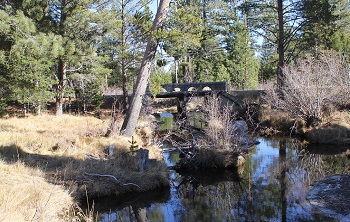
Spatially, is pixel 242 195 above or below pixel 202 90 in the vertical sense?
below

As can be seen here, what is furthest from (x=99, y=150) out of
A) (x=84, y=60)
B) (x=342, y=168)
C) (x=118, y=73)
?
(x=118, y=73)

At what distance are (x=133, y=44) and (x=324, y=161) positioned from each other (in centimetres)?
1276

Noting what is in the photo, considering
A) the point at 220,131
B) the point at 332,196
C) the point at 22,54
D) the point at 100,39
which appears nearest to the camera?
the point at 332,196

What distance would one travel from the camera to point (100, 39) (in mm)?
18078

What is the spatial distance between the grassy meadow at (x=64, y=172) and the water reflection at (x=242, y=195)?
0.55 meters

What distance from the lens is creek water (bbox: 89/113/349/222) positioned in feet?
23.2

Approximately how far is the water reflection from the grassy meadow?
1.81 feet

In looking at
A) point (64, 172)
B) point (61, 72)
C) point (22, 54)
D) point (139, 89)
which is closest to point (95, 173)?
point (64, 172)

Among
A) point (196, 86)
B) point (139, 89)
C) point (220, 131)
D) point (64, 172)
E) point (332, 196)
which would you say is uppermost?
point (196, 86)

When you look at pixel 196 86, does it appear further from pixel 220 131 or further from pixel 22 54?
pixel 22 54

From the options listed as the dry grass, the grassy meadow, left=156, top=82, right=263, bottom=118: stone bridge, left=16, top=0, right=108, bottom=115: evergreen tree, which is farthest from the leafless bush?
the dry grass

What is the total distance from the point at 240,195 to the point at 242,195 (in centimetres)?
5

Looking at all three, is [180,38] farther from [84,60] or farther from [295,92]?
[84,60]

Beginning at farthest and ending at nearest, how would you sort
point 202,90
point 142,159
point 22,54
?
point 202,90 < point 22,54 < point 142,159
